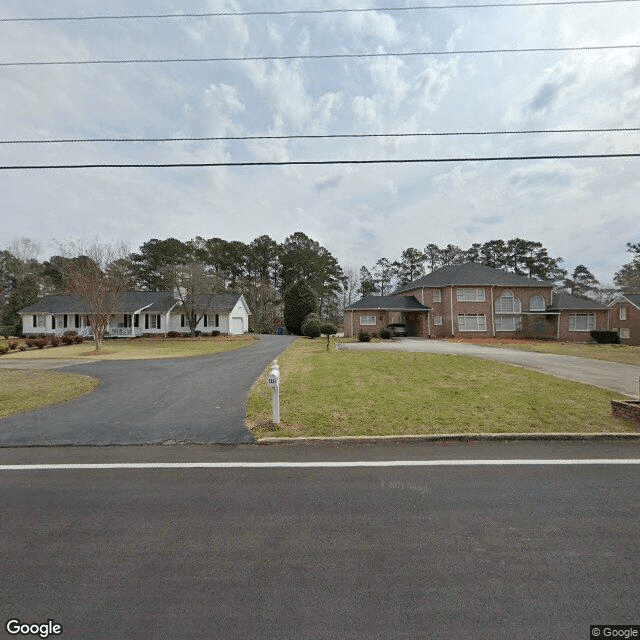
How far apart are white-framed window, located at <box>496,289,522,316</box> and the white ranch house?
1127 inches

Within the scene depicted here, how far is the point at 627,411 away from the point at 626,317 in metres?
35.3

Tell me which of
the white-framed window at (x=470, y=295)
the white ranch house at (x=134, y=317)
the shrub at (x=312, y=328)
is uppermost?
the white-framed window at (x=470, y=295)

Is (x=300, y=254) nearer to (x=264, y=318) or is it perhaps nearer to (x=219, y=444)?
(x=264, y=318)

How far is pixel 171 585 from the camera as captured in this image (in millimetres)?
2523

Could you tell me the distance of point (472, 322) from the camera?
1330 inches

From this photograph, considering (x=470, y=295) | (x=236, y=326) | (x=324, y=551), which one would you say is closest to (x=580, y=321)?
(x=470, y=295)

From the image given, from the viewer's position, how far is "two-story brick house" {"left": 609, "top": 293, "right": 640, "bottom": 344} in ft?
103

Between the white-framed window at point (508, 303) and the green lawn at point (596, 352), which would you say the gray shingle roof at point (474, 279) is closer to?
the white-framed window at point (508, 303)

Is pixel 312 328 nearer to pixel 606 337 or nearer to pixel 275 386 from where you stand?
pixel 275 386

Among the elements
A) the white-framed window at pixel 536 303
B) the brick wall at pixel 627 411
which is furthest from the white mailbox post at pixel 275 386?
the white-framed window at pixel 536 303

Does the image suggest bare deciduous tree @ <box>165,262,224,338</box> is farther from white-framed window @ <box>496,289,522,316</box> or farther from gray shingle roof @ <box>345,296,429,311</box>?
white-framed window @ <box>496,289,522,316</box>

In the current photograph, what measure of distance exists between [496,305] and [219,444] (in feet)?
115

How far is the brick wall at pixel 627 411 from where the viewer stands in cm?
626

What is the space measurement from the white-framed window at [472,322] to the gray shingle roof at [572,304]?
6.86m
